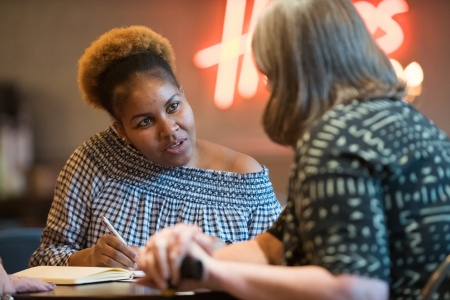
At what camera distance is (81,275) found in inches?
69.2

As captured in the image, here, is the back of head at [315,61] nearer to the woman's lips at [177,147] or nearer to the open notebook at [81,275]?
the open notebook at [81,275]

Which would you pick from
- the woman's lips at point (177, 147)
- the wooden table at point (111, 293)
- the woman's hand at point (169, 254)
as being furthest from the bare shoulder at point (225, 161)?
the woman's hand at point (169, 254)

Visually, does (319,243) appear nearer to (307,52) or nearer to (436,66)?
(307,52)

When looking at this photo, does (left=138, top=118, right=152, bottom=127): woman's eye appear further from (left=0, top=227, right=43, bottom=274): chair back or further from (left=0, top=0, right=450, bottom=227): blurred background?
(left=0, top=0, right=450, bottom=227): blurred background

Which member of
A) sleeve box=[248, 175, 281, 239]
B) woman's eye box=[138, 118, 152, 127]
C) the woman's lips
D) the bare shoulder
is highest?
woman's eye box=[138, 118, 152, 127]

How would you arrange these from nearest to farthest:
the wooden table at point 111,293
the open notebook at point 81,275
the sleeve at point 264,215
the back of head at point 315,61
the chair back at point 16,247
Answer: the back of head at point 315,61 → the wooden table at point 111,293 → the open notebook at point 81,275 → the sleeve at point 264,215 → the chair back at point 16,247

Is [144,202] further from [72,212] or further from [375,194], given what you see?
[375,194]

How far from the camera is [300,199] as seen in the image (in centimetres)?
122

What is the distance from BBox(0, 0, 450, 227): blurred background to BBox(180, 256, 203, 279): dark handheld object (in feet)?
11.1

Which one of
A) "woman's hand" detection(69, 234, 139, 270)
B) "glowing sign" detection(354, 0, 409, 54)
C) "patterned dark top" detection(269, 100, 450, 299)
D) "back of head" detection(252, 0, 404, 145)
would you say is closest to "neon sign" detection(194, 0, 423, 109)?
"glowing sign" detection(354, 0, 409, 54)

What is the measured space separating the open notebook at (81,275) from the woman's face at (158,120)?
554mm

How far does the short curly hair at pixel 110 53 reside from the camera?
244 cm

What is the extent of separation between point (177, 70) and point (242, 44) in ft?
1.39

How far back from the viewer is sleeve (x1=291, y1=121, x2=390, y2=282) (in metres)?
1.14
